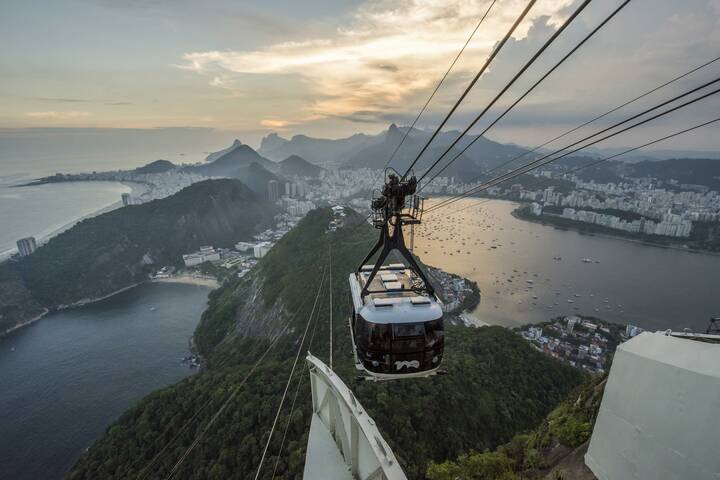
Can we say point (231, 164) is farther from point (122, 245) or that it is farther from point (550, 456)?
point (550, 456)

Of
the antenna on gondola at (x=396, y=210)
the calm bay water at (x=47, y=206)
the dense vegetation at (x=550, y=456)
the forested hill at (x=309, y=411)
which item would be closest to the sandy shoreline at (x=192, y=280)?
the forested hill at (x=309, y=411)

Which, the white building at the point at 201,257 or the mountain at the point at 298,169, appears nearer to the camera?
the white building at the point at 201,257

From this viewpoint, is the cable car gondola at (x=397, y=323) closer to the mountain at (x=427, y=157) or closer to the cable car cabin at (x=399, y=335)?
the cable car cabin at (x=399, y=335)

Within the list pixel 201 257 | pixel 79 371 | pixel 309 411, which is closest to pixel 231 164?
pixel 201 257

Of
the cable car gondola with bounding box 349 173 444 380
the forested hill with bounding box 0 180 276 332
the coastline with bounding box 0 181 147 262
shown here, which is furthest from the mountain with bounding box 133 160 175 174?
the cable car gondola with bounding box 349 173 444 380

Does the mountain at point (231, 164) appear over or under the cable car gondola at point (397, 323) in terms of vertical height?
over

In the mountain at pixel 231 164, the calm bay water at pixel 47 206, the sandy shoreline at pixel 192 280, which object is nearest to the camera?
the sandy shoreline at pixel 192 280

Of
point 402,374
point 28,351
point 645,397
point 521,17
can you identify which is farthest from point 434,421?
point 28,351

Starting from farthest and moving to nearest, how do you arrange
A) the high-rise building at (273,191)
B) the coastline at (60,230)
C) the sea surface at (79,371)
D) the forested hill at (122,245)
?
the high-rise building at (273,191) → the coastline at (60,230) → the forested hill at (122,245) → the sea surface at (79,371)
